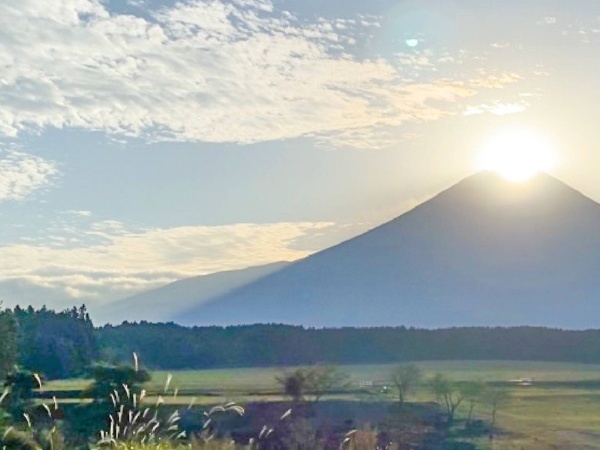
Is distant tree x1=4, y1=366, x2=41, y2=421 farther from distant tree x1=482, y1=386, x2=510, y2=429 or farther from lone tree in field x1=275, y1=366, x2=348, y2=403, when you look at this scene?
distant tree x1=482, y1=386, x2=510, y2=429

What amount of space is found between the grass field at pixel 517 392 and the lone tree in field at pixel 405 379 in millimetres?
286

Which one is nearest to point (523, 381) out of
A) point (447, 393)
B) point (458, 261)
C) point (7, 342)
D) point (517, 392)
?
point (517, 392)

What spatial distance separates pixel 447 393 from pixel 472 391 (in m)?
2.01

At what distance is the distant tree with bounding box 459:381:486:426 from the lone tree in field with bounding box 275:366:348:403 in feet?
10.7

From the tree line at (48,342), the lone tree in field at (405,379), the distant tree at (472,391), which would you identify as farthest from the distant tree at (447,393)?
the tree line at (48,342)

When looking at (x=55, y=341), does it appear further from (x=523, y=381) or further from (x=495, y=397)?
(x=523, y=381)

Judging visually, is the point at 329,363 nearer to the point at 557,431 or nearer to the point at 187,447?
the point at 557,431

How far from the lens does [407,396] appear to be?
2578cm

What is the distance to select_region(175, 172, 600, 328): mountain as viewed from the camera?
100625mm

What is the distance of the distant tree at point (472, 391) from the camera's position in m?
27.4

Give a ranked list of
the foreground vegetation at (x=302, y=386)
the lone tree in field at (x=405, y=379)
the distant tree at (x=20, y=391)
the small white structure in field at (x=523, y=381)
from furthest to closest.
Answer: the small white structure in field at (x=523, y=381) < the lone tree in field at (x=405, y=379) < the distant tree at (x=20, y=391) < the foreground vegetation at (x=302, y=386)

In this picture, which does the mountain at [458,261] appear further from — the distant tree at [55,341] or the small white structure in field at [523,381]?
the distant tree at [55,341]

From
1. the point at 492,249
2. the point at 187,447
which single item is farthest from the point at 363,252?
the point at 187,447

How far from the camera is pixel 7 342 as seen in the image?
21.3m
